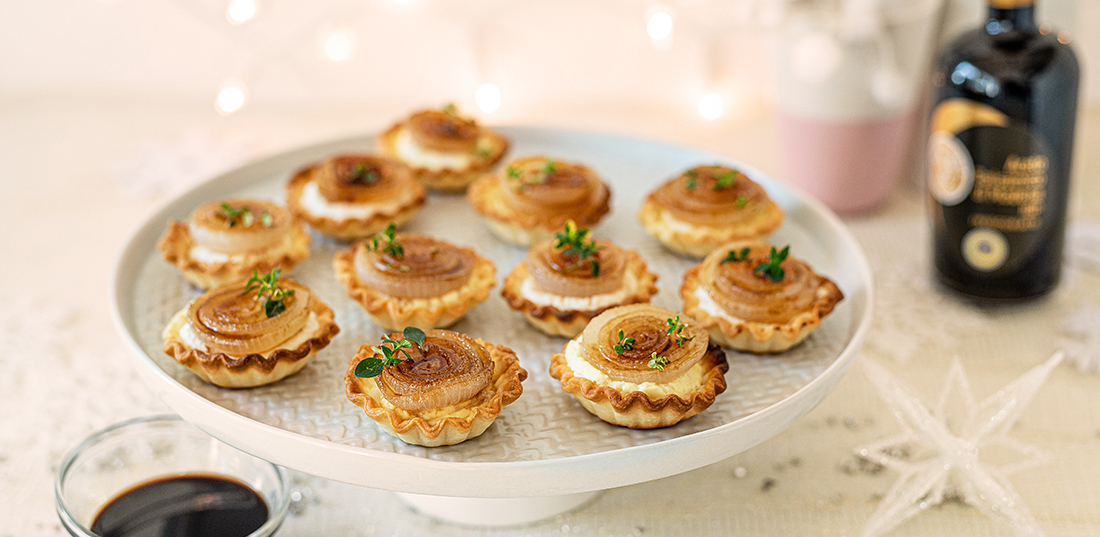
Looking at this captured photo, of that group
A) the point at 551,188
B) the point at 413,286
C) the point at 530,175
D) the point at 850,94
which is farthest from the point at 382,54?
the point at 413,286

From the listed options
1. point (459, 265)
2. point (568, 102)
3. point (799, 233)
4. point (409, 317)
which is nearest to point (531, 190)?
point (459, 265)

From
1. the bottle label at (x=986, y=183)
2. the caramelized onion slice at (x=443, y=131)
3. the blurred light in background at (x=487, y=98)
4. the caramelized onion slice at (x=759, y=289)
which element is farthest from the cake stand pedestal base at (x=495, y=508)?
the blurred light in background at (x=487, y=98)

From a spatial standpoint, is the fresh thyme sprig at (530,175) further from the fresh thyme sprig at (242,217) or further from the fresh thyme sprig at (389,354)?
the fresh thyme sprig at (389,354)

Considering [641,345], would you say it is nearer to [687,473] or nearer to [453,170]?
[687,473]

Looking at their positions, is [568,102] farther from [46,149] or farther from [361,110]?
[46,149]

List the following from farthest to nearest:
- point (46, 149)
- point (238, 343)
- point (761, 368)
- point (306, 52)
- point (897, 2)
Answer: point (306, 52), point (46, 149), point (897, 2), point (761, 368), point (238, 343)

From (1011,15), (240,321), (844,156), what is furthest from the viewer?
(844,156)

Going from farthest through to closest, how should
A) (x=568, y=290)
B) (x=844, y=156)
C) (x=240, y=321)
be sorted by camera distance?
(x=844, y=156) → (x=568, y=290) → (x=240, y=321)

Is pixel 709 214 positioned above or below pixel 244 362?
below
